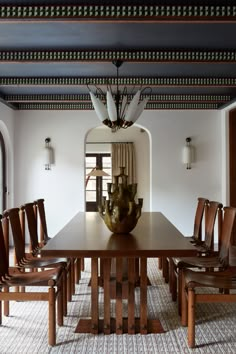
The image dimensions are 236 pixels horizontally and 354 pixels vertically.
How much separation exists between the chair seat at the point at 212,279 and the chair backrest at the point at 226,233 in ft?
0.54

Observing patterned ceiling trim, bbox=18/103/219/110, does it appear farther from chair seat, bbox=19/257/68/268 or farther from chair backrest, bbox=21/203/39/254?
chair seat, bbox=19/257/68/268

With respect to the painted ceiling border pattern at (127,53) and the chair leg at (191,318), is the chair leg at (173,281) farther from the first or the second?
the painted ceiling border pattern at (127,53)

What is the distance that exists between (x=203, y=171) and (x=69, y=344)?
426 centimetres

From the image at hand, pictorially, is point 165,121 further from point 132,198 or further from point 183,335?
point 183,335

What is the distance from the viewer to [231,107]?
5.78m

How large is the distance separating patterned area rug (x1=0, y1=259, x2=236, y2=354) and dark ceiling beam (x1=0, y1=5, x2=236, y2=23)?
2.34m

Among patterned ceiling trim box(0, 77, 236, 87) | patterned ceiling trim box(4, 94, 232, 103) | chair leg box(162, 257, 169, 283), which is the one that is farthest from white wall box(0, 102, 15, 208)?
chair leg box(162, 257, 169, 283)

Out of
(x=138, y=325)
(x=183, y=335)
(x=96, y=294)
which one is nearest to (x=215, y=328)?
(x=183, y=335)

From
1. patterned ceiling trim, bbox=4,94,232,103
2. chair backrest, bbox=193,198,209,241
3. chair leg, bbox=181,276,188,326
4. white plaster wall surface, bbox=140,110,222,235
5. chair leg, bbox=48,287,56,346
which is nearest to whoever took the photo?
chair leg, bbox=48,287,56,346

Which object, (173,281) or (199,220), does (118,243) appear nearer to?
(173,281)

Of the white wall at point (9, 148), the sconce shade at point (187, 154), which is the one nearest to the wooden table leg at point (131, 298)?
the sconce shade at point (187, 154)

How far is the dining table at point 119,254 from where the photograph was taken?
7.72 feet

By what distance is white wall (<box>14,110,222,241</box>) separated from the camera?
20.5ft

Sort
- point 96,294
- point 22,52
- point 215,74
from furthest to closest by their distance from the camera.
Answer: point 215,74 < point 22,52 < point 96,294
